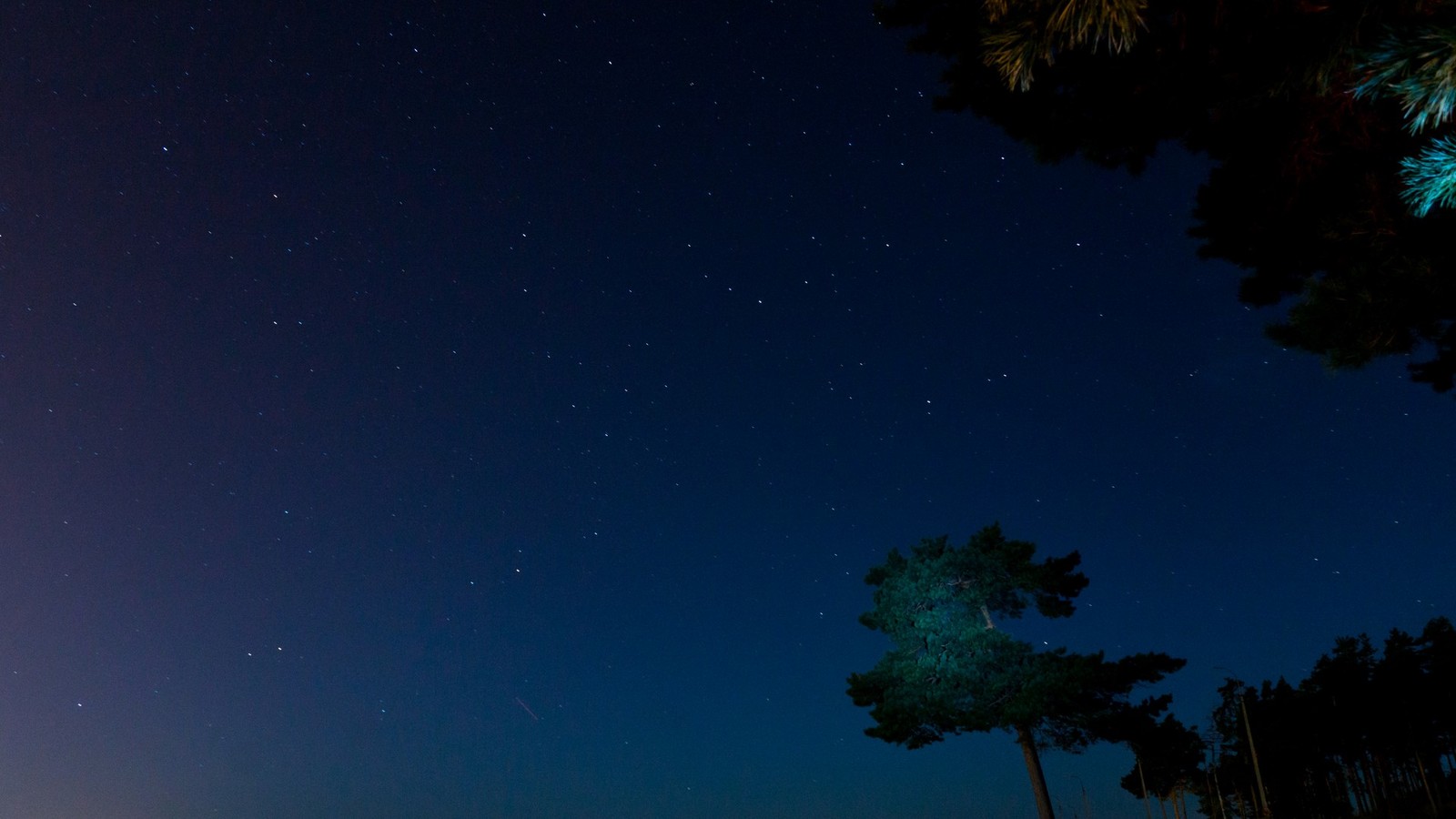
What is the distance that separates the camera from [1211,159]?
6422 mm

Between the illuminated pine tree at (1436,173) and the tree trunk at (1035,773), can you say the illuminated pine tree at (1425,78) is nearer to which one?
the illuminated pine tree at (1436,173)

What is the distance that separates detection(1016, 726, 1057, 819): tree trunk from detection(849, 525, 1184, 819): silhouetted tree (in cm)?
2

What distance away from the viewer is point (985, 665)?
70.9 ft

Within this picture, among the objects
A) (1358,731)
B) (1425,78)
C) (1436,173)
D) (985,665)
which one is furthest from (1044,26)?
(1358,731)

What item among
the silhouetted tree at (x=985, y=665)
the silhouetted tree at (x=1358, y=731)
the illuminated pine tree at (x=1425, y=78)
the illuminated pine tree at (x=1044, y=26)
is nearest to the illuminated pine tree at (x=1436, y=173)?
the illuminated pine tree at (x=1425, y=78)

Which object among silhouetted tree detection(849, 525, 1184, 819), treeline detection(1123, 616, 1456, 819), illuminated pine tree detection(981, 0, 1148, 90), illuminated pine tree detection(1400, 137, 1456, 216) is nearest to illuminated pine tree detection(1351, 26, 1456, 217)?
illuminated pine tree detection(1400, 137, 1456, 216)

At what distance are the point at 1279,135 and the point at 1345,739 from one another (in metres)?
40.8

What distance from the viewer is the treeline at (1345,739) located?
105 ft

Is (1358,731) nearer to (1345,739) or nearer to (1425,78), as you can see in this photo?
(1345,739)

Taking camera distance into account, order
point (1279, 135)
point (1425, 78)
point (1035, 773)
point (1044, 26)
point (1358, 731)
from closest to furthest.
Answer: point (1425, 78) → point (1044, 26) → point (1279, 135) → point (1035, 773) → point (1358, 731)

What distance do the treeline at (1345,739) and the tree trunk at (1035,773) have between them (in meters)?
6.64

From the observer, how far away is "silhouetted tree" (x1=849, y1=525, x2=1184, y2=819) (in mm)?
21016

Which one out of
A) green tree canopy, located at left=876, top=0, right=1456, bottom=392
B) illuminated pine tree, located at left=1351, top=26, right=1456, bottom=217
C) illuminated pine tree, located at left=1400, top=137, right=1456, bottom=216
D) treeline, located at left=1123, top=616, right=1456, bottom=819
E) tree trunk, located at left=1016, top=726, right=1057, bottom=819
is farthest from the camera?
treeline, located at left=1123, top=616, right=1456, bottom=819

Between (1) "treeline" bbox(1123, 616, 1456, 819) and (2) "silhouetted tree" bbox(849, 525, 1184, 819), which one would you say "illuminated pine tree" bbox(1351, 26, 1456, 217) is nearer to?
(2) "silhouetted tree" bbox(849, 525, 1184, 819)
